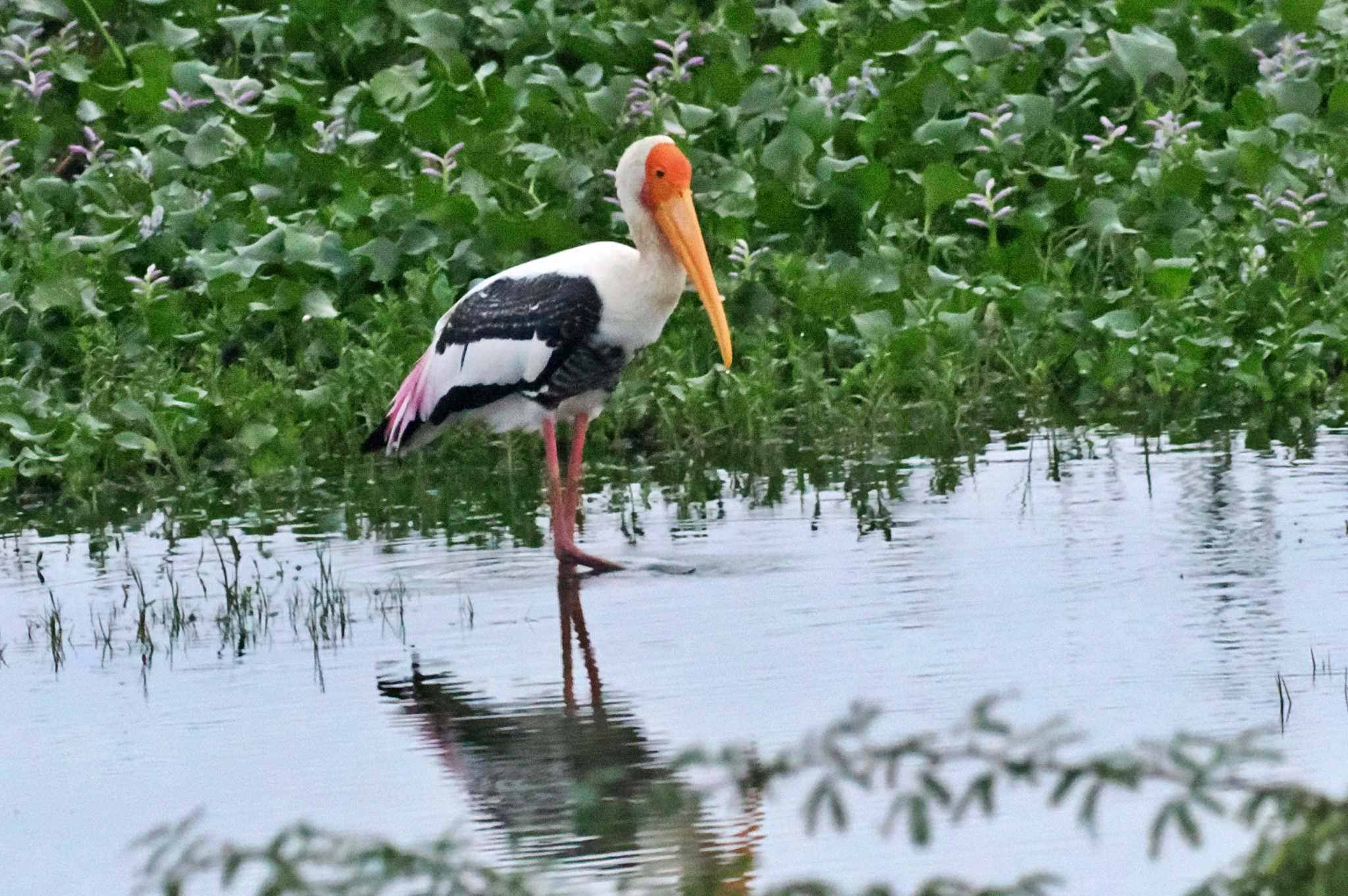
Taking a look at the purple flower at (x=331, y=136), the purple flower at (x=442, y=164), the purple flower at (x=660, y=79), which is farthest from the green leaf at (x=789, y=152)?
the purple flower at (x=331, y=136)

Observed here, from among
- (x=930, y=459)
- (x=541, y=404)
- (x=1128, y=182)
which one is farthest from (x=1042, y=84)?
(x=541, y=404)

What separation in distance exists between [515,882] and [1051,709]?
9.05 feet

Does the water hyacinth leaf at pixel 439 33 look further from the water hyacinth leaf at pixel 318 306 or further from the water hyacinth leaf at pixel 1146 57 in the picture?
the water hyacinth leaf at pixel 1146 57

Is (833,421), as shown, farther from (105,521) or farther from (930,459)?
(105,521)

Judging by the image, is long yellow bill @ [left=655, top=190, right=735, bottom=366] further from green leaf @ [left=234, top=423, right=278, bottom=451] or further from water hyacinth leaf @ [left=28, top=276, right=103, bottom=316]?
water hyacinth leaf @ [left=28, top=276, right=103, bottom=316]

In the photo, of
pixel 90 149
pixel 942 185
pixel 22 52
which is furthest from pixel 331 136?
pixel 942 185

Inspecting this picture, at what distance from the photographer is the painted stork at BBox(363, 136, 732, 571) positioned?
7414 mm

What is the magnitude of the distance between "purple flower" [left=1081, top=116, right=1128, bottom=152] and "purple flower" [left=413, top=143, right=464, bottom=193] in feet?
8.22

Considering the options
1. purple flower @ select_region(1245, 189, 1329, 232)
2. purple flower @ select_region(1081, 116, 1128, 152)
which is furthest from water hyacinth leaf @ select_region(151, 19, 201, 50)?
purple flower @ select_region(1245, 189, 1329, 232)

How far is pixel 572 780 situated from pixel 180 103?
6.94 meters

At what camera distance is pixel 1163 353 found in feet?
28.7

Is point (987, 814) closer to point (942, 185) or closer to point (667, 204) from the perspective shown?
point (667, 204)

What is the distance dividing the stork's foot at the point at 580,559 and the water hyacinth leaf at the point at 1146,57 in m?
4.72

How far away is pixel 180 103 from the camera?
11320 millimetres
